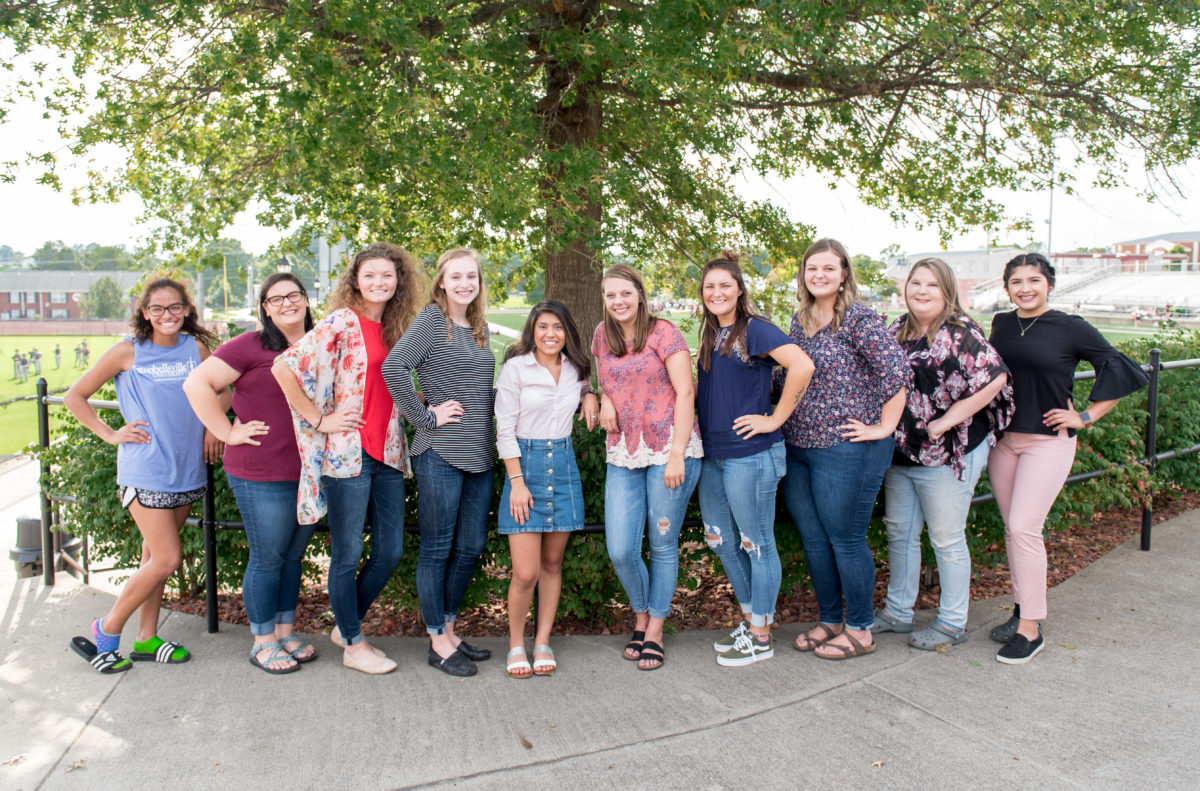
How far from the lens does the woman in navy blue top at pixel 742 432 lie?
3625 mm

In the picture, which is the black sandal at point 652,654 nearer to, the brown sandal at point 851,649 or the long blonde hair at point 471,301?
the brown sandal at point 851,649

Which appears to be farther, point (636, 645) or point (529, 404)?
point (636, 645)

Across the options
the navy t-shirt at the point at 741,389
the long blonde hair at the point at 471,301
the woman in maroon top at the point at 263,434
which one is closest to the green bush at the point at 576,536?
the woman in maroon top at the point at 263,434

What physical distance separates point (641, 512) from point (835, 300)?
129 centimetres

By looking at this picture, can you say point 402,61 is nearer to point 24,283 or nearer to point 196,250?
point 196,250

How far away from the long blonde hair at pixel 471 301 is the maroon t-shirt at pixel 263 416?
748 millimetres

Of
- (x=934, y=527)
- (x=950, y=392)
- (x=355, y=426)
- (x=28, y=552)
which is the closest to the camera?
(x=355, y=426)

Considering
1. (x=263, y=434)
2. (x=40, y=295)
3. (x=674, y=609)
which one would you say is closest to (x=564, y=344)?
(x=263, y=434)

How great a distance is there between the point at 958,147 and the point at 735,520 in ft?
17.1

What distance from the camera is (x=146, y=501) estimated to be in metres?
3.74

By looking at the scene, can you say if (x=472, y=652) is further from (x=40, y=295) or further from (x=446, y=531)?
(x=40, y=295)

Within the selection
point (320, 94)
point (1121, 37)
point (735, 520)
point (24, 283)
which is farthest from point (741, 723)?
point (24, 283)

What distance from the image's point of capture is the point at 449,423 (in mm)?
3590

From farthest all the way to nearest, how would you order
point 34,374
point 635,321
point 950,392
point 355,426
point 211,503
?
point 34,374 → point 211,503 → point 950,392 → point 635,321 → point 355,426
